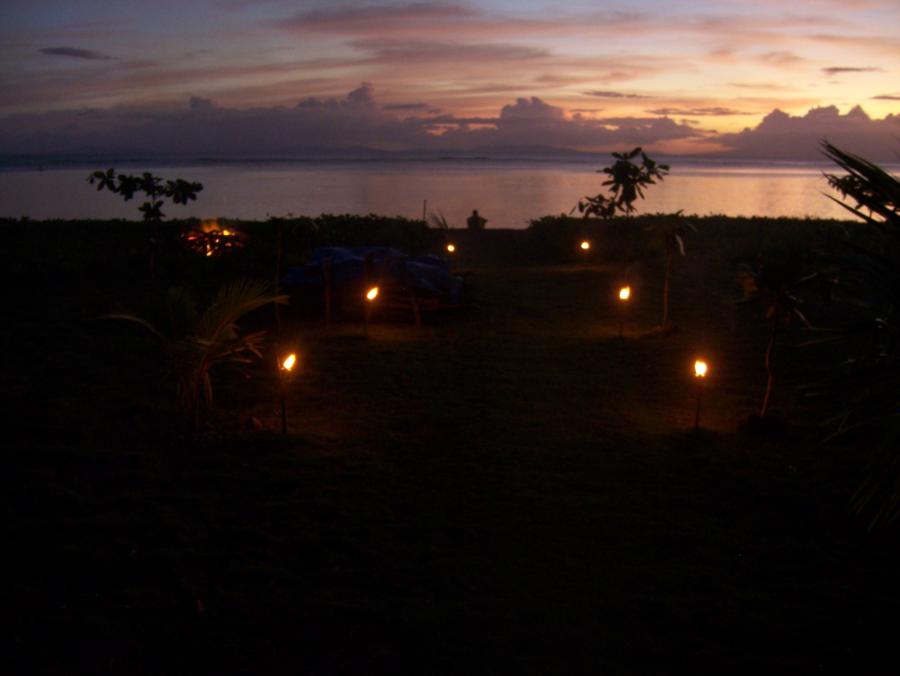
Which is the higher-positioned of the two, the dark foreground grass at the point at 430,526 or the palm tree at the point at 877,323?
the palm tree at the point at 877,323

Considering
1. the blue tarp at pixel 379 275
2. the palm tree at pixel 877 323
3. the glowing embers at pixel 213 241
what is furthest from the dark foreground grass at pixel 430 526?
the glowing embers at pixel 213 241

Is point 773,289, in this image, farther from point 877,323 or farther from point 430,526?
point 430,526

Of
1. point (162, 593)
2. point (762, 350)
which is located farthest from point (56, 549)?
point (762, 350)

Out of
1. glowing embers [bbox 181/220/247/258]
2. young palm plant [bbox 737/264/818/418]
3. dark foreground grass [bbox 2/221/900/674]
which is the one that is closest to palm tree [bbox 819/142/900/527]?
dark foreground grass [bbox 2/221/900/674]

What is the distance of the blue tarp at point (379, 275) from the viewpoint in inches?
514

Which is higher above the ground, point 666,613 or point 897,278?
point 897,278

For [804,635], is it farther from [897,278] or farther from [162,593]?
[162,593]

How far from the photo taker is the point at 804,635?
4.19 m

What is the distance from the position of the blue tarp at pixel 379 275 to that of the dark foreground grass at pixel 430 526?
2.96 metres

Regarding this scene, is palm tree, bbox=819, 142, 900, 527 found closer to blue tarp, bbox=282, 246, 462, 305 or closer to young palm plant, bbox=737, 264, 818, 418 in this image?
young palm plant, bbox=737, 264, 818, 418

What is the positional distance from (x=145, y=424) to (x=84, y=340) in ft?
12.7

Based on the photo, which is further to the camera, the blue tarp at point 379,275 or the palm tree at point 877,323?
the blue tarp at point 379,275

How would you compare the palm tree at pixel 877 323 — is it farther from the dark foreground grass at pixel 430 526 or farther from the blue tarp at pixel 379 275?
the blue tarp at pixel 379 275

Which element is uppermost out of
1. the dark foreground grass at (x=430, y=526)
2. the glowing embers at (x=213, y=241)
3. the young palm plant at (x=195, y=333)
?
the glowing embers at (x=213, y=241)
